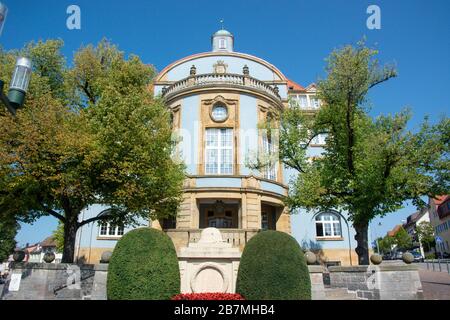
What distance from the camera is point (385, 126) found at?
16766mm

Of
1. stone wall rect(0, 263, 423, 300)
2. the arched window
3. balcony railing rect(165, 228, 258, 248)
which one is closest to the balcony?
balcony railing rect(165, 228, 258, 248)

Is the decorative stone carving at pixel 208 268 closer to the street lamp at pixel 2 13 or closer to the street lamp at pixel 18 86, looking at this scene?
the street lamp at pixel 18 86

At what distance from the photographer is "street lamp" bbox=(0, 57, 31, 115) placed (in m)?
4.67

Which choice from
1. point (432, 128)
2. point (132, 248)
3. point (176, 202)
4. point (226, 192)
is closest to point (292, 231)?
point (226, 192)

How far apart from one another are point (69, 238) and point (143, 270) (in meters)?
8.30

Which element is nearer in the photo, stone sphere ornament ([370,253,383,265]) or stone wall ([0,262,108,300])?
stone sphere ornament ([370,253,383,265])

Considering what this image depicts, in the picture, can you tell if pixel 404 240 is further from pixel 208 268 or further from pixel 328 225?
pixel 208 268

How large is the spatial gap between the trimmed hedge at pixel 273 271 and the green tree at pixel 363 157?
703 cm

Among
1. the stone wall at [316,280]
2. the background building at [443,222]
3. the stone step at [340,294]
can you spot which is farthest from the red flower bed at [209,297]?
the background building at [443,222]

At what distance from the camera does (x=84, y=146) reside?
45.7 ft

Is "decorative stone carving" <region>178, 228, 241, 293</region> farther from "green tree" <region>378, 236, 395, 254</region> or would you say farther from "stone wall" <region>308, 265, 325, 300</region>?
"green tree" <region>378, 236, 395, 254</region>

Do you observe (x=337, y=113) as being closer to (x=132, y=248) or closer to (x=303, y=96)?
(x=132, y=248)

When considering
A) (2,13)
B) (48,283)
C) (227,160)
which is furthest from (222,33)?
(2,13)

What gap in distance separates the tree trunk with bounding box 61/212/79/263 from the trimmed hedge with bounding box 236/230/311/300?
9880 millimetres
